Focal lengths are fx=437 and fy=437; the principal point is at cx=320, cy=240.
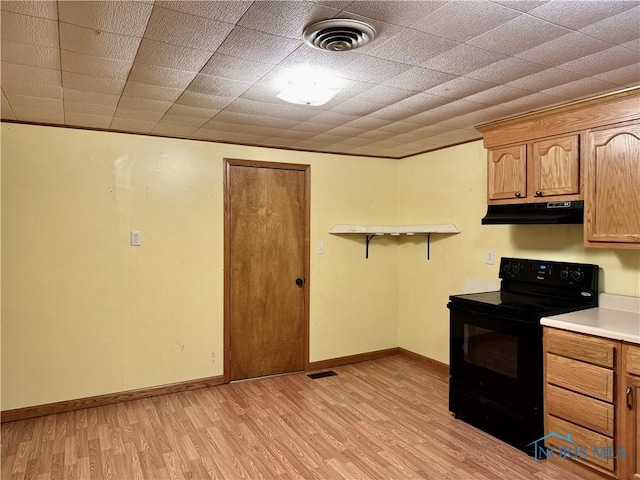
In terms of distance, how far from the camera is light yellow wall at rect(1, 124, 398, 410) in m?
3.18

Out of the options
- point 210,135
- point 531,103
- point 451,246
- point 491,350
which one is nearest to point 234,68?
point 210,135

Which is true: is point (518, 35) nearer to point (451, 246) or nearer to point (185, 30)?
point (185, 30)

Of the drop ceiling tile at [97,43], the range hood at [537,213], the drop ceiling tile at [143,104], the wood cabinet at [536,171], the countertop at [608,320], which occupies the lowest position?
the countertop at [608,320]

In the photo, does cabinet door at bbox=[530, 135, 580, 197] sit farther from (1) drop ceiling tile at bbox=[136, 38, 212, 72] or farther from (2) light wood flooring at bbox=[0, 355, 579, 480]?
(1) drop ceiling tile at bbox=[136, 38, 212, 72]

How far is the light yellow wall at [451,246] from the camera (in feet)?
10.2

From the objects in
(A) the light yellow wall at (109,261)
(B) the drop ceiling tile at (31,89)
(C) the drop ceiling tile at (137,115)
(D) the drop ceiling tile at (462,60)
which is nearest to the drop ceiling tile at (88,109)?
(C) the drop ceiling tile at (137,115)

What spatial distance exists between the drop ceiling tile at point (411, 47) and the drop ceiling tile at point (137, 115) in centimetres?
169

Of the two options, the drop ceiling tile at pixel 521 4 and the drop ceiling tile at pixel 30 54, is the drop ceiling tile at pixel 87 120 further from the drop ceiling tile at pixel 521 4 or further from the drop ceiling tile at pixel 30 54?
the drop ceiling tile at pixel 521 4

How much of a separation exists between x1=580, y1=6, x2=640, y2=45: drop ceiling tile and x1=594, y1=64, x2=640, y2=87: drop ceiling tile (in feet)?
1.31

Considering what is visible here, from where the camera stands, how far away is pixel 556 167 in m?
2.78

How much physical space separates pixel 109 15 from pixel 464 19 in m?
1.33

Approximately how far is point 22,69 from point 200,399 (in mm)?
2634

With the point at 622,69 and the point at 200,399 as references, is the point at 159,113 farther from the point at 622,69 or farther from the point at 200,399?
the point at 622,69

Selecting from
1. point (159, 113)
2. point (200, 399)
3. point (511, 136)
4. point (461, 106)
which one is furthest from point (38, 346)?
point (511, 136)
